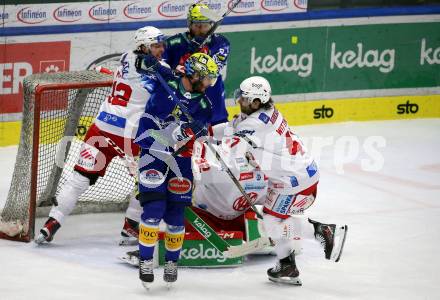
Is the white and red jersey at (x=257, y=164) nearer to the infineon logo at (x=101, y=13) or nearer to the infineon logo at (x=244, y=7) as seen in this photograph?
the infineon logo at (x=101, y=13)

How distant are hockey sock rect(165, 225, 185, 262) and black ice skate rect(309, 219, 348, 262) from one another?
37.2 inches

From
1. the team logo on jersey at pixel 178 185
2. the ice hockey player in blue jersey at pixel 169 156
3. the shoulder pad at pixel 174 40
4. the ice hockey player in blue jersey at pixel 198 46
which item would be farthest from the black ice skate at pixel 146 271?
the shoulder pad at pixel 174 40

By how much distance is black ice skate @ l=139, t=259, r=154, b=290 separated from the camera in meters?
5.52

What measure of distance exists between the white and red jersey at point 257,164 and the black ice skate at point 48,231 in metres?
0.84

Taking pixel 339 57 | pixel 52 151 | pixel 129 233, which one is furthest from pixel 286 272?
pixel 339 57

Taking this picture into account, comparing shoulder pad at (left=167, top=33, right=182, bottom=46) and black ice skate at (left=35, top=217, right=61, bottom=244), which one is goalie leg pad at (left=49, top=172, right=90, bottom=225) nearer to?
black ice skate at (left=35, top=217, right=61, bottom=244)

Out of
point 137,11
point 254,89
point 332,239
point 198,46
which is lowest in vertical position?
point 332,239

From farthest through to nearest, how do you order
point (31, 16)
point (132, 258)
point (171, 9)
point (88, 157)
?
point (171, 9), point (31, 16), point (88, 157), point (132, 258)

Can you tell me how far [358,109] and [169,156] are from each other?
15.7 feet

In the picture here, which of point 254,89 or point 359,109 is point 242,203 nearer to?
point 254,89

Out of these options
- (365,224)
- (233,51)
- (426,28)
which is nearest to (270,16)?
(233,51)

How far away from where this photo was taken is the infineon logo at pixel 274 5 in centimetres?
941

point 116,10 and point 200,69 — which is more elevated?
point 116,10

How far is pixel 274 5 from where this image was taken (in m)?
9.45
